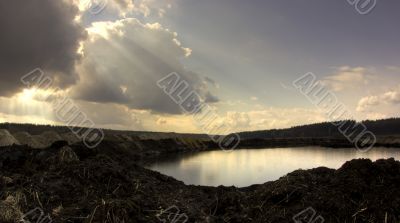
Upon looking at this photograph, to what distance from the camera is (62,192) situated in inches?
456

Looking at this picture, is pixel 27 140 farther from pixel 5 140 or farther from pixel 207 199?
pixel 207 199

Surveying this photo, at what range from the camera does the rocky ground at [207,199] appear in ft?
31.2

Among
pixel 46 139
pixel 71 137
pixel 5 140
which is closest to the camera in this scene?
pixel 5 140

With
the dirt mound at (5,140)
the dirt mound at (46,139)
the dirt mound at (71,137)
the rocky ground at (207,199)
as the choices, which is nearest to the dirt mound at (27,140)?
the dirt mound at (46,139)

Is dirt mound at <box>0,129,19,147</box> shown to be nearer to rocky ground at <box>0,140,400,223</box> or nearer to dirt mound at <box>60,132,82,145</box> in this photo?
dirt mound at <box>60,132,82,145</box>

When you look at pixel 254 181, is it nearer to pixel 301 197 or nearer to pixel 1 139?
pixel 301 197

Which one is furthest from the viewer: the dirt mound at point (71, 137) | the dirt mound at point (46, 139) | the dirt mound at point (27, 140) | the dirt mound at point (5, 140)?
the dirt mound at point (71, 137)

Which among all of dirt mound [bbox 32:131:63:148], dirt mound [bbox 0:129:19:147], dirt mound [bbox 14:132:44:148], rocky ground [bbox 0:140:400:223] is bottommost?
rocky ground [bbox 0:140:400:223]

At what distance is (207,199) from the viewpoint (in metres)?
13.2

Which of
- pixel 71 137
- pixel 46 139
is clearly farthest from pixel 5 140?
pixel 71 137

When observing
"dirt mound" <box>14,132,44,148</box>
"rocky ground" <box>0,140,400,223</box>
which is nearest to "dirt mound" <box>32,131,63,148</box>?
"dirt mound" <box>14,132,44,148</box>

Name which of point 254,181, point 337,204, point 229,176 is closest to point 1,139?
point 229,176

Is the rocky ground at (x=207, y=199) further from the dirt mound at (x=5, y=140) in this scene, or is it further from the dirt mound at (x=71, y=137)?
the dirt mound at (x=71, y=137)

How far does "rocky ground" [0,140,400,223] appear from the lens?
950 cm
